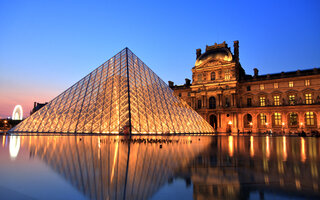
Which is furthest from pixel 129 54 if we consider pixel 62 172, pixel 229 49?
pixel 229 49

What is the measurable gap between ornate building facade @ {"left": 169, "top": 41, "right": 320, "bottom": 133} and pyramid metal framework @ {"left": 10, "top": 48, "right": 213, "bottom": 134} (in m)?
18.5

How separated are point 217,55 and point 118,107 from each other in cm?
3108

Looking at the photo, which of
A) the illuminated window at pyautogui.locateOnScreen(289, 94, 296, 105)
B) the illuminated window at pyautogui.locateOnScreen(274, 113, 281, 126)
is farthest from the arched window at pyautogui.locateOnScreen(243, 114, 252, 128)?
the illuminated window at pyautogui.locateOnScreen(289, 94, 296, 105)

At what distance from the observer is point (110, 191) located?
2.90m

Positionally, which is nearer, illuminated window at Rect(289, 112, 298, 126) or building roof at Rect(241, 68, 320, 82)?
building roof at Rect(241, 68, 320, 82)

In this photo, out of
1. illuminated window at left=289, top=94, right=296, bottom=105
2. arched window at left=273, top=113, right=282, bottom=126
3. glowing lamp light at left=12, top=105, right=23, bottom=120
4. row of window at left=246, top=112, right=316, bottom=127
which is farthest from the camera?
glowing lamp light at left=12, top=105, right=23, bottom=120

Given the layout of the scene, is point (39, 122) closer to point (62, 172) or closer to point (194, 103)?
point (62, 172)

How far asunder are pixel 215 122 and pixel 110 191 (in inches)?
1752

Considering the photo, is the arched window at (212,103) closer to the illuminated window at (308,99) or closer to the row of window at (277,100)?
the row of window at (277,100)

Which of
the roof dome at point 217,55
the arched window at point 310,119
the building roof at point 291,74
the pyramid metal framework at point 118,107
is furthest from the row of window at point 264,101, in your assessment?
the pyramid metal framework at point 118,107

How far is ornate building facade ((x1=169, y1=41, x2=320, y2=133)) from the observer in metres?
37.6

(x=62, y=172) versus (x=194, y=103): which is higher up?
(x=194, y=103)

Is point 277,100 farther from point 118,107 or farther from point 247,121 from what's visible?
point 118,107

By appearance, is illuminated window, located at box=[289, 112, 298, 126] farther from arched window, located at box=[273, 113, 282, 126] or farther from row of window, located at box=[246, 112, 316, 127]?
arched window, located at box=[273, 113, 282, 126]
